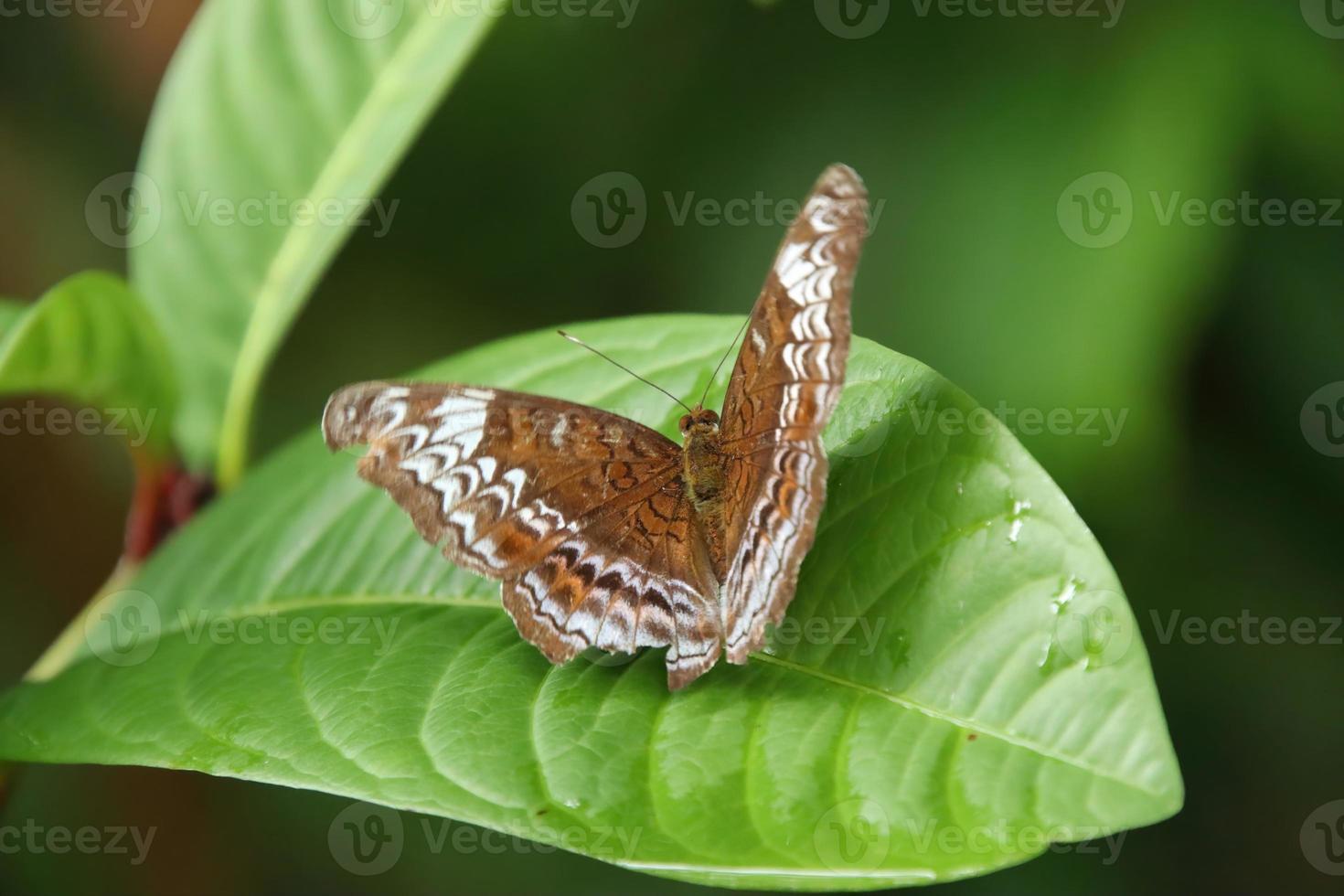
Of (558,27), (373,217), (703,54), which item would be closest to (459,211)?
(373,217)

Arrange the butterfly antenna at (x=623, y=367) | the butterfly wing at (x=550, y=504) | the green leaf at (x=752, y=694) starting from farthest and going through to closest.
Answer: the butterfly antenna at (x=623, y=367)
the butterfly wing at (x=550, y=504)
the green leaf at (x=752, y=694)

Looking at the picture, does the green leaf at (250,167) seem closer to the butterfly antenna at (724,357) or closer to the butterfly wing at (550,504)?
the butterfly wing at (550,504)

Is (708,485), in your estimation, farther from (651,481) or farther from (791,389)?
(791,389)

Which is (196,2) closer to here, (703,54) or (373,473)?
(703,54)

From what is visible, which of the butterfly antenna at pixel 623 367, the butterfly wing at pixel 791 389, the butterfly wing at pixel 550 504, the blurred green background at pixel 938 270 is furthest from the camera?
the blurred green background at pixel 938 270

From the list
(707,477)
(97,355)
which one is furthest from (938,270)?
(97,355)

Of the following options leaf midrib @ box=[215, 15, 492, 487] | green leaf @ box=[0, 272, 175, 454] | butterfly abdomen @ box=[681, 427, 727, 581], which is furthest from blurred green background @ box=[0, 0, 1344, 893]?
green leaf @ box=[0, 272, 175, 454]

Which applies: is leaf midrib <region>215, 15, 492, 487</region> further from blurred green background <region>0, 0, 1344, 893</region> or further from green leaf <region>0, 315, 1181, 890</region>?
blurred green background <region>0, 0, 1344, 893</region>

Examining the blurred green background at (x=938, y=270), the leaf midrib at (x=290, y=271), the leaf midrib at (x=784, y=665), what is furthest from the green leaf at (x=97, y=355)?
the blurred green background at (x=938, y=270)
